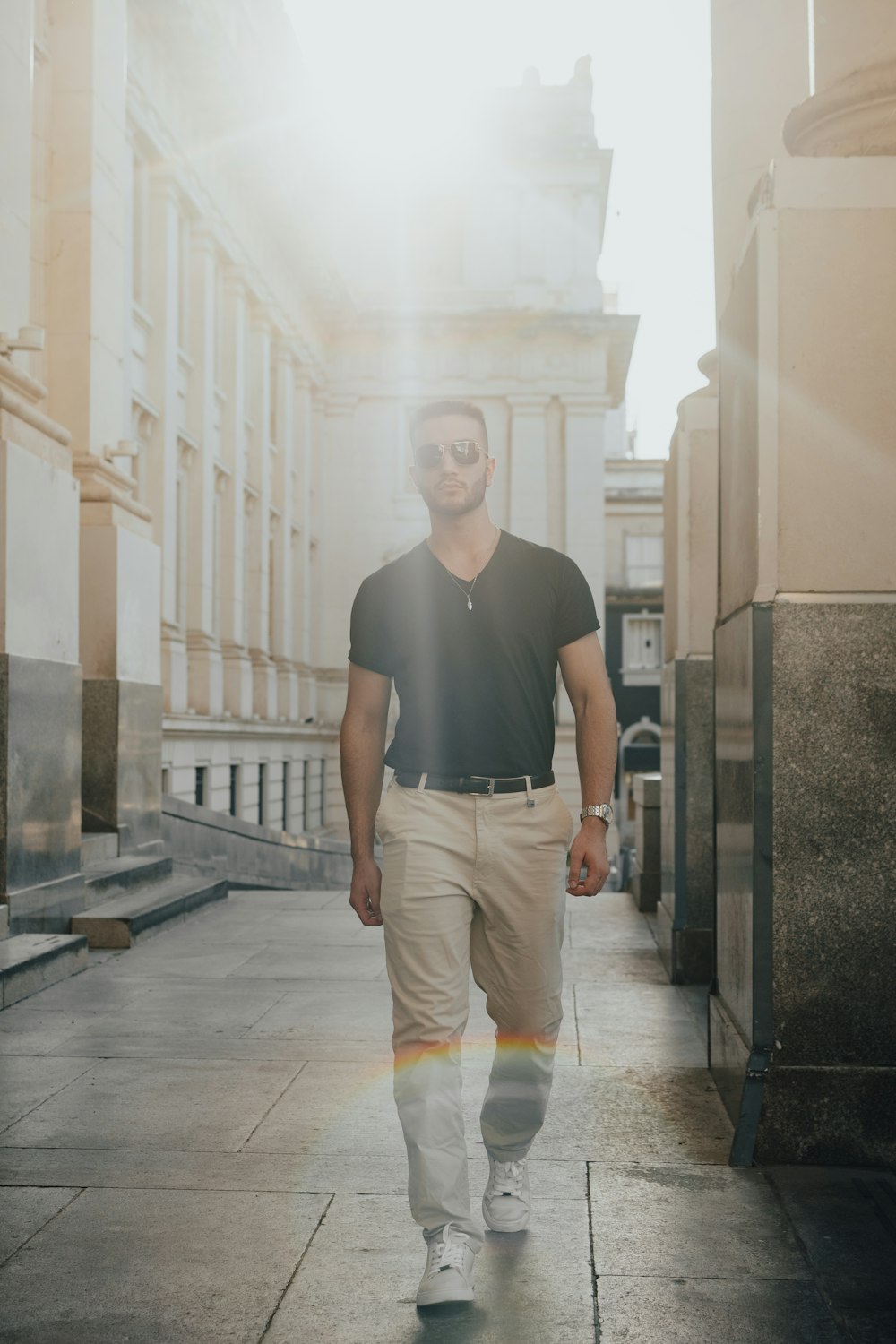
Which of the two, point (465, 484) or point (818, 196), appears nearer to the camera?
point (465, 484)

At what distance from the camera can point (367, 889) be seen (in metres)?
3.97

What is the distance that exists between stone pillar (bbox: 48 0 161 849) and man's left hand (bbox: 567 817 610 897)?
784cm

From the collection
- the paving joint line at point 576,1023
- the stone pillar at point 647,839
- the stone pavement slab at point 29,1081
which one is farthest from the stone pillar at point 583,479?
the stone pavement slab at point 29,1081

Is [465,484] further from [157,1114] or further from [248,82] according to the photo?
[248,82]

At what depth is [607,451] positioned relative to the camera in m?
68.2

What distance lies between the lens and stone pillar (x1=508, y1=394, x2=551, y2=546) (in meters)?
41.3

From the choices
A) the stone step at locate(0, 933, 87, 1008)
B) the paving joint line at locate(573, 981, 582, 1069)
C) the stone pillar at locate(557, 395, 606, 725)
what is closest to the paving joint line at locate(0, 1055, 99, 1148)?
the stone step at locate(0, 933, 87, 1008)

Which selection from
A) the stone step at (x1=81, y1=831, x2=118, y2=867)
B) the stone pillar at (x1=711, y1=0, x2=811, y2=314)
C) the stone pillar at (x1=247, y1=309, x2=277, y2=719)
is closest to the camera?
the stone pillar at (x1=711, y1=0, x2=811, y2=314)

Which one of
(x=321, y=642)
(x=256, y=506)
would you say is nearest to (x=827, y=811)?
(x=256, y=506)

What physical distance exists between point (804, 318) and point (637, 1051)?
3.03 meters

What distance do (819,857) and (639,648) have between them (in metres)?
51.3

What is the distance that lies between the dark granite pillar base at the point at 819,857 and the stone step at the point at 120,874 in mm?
5657

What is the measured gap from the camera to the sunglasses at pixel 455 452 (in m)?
3.95

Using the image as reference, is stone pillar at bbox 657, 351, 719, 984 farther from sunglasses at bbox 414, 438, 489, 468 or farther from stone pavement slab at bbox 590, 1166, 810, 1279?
sunglasses at bbox 414, 438, 489, 468
